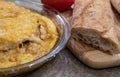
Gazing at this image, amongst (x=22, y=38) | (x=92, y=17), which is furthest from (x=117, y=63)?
(x=22, y=38)

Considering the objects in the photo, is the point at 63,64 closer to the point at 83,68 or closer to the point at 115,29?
the point at 83,68

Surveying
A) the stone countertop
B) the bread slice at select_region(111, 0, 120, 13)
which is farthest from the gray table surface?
the bread slice at select_region(111, 0, 120, 13)

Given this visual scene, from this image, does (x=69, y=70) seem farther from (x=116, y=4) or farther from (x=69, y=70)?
(x=116, y=4)

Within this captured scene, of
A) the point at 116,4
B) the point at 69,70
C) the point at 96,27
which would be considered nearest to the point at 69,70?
the point at 69,70

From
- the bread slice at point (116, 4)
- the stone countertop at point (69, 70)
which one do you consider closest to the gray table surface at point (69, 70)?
the stone countertop at point (69, 70)

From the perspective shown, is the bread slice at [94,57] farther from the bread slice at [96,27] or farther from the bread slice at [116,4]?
the bread slice at [116,4]

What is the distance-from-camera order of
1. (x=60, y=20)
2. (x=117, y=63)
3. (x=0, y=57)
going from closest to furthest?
(x=0, y=57), (x=117, y=63), (x=60, y=20)
